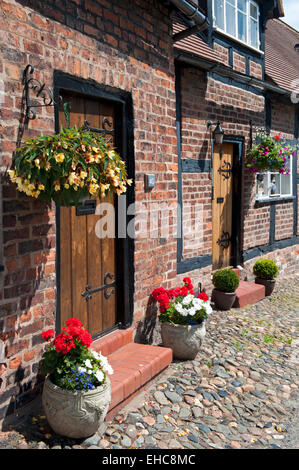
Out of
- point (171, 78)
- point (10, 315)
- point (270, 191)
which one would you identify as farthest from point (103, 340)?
point (270, 191)

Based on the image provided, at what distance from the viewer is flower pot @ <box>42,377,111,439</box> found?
307cm

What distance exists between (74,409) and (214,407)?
1422 millimetres

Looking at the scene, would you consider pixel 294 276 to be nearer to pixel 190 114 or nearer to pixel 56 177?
pixel 190 114

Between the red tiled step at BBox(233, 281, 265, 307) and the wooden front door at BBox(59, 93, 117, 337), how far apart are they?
9.85 ft

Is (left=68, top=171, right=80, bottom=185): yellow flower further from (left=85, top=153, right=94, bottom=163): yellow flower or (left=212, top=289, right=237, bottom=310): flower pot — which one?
(left=212, top=289, right=237, bottom=310): flower pot

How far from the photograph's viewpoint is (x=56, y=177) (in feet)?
10.1

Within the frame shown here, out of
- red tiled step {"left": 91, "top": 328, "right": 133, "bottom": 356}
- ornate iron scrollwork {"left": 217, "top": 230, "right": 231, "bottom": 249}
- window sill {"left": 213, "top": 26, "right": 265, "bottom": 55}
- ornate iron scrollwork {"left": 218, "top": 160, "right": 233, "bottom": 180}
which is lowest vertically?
red tiled step {"left": 91, "top": 328, "right": 133, "bottom": 356}

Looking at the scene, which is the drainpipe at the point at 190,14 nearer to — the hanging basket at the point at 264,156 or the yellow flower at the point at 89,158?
the yellow flower at the point at 89,158

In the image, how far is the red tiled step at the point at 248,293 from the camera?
7062 millimetres

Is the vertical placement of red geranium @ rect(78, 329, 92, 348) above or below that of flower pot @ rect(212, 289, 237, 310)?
above

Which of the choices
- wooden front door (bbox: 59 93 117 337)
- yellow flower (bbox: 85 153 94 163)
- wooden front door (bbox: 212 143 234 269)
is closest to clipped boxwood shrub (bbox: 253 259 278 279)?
wooden front door (bbox: 212 143 234 269)

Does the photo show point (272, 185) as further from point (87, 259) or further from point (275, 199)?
point (87, 259)

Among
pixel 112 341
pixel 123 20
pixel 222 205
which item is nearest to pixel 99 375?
pixel 112 341

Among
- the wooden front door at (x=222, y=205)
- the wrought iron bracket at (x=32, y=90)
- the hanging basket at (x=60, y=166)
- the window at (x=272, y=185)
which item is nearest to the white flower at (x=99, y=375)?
the hanging basket at (x=60, y=166)
